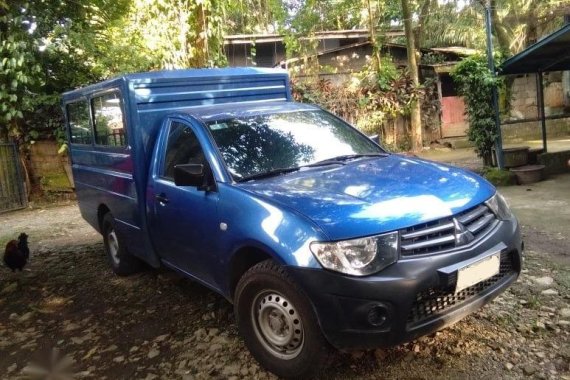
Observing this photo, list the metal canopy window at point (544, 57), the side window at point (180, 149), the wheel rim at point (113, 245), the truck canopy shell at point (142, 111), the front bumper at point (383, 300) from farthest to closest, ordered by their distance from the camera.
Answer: the metal canopy window at point (544, 57) → the wheel rim at point (113, 245) → the truck canopy shell at point (142, 111) → the side window at point (180, 149) → the front bumper at point (383, 300)

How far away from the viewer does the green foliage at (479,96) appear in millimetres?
9062

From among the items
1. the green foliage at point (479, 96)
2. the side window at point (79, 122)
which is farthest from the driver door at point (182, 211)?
the green foliage at point (479, 96)

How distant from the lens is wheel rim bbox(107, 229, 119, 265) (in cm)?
558

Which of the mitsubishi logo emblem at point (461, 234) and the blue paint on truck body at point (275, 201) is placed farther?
the mitsubishi logo emblem at point (461, 234)

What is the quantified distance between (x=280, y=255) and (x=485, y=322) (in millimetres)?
1801

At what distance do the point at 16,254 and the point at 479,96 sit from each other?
26.2ft

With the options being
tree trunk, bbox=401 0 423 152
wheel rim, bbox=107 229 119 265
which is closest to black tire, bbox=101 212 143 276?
wheel rim, bbox=107 229 119 265

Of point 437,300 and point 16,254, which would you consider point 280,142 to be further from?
point 16,254

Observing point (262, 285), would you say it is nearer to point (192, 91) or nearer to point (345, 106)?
point (192, 91)

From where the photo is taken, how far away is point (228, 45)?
60.1 ft

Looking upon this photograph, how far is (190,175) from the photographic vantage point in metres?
3.42

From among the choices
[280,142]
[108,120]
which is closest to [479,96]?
[280,142]

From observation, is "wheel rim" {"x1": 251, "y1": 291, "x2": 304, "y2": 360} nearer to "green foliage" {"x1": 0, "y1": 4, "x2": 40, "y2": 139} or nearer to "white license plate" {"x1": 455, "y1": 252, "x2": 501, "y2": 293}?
"white license plate" {"x1": 455, "y1": 252, "x2": 501, "y2": 293}

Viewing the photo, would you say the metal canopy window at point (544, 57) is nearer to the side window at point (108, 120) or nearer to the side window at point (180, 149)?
the side window at point (180, 149)
